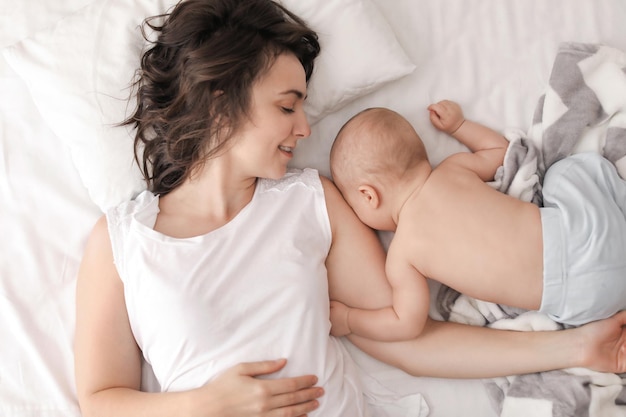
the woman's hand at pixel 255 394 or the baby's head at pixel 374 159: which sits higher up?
the baby's head at pixel 374 159

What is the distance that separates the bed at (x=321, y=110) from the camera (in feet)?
5.96

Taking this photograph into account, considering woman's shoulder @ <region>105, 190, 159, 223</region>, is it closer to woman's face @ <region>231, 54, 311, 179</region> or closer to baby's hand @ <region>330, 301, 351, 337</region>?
woman's face @ <region>231, 54, 311, 179</region>

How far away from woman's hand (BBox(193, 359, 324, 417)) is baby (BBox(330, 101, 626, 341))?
26 centimetres

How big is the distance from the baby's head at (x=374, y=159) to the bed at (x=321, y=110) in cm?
15

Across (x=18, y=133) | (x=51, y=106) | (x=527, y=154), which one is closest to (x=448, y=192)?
(x=527, y=154)

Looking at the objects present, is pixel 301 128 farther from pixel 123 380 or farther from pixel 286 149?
pixel 123 380

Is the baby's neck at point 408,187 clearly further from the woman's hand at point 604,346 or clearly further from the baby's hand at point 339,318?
the woman's hand at point 604,346

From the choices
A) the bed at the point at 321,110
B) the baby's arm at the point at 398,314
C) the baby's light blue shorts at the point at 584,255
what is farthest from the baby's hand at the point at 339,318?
the baby's light blue shorts at the point at 584,255

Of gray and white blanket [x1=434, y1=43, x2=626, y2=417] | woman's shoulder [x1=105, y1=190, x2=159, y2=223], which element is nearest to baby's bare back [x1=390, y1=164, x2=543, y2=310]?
gray and white blanket [x1=434, y1=43, x2=626, y2=417]

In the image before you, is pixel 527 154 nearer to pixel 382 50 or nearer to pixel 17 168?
pixel 382 50

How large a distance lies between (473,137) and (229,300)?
0.86m

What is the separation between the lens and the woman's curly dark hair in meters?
1.72

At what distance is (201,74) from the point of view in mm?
1707

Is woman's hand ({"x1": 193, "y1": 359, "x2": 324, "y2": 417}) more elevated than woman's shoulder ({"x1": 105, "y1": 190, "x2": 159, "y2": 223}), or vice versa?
woman's shoulder ({"x1": 105, "y1": 190, "x2": 159, "y2": 223})
